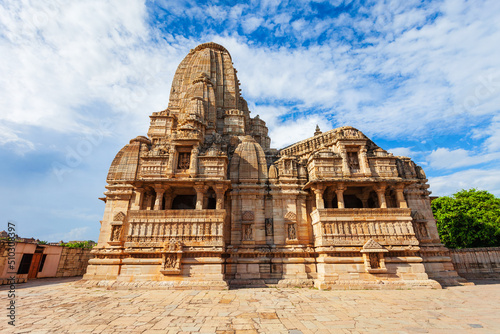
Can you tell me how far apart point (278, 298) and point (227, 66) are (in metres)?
30.2

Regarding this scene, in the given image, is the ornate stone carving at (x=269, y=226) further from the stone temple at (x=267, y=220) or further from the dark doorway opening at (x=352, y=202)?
the dark doorway opening at (x=352, y=202)

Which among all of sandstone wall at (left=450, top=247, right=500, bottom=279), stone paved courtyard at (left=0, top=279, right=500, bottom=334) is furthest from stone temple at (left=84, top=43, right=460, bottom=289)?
sandstone wall at (left=450, top=247, right=500, bottom=279)

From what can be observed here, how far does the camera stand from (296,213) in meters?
19.0

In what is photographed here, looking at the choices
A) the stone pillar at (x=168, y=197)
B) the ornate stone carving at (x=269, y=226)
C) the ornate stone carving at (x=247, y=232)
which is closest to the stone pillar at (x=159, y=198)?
the stone pillar at (x=168, y=197)

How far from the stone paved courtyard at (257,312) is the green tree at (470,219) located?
52.6 feet

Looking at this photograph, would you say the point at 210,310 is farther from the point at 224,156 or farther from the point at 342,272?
the point at 224,156

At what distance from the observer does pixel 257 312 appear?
32.4 feet

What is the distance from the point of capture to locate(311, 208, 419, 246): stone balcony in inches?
658

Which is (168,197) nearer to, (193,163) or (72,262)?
(193,163)

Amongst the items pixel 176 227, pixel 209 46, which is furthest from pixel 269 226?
pixel 209 46

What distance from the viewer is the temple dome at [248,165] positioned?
19750 millimetres

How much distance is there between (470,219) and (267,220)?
24855mm

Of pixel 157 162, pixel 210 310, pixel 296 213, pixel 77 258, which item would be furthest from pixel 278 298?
pixel 77 258

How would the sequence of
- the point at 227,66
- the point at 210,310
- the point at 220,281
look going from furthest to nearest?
1. the point at 227,66
2. the point at 220,281
3. the point at 210,310
